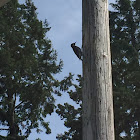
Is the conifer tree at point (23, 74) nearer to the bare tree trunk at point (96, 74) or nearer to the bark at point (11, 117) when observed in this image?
the bark at point (11, 117)

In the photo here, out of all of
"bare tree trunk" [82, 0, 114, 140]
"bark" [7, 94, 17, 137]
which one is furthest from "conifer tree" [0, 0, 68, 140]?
"bare tree trunk" [82, 0, 114, 140]

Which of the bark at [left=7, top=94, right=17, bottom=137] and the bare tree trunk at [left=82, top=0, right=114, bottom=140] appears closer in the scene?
the bare tree trunk at [left=82, top=0, right=114, bottom=140]

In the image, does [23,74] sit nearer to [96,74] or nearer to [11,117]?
[11,117]

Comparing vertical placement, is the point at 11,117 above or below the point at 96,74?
above

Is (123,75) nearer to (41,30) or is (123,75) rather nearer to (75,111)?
(75,111)

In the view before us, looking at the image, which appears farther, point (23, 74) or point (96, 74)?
point (23, 74)

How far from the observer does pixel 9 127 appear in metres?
21.6

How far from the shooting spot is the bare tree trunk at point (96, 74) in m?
2.79

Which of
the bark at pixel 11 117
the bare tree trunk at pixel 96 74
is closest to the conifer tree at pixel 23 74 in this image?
the bark at pixel 11 117

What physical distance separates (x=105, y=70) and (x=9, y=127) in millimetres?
19362

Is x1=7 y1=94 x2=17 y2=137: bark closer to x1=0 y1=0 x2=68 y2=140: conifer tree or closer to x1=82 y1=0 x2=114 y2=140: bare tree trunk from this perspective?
x1=0 y1=0 x2=68 y2=140: conifer tree

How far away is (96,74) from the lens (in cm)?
294

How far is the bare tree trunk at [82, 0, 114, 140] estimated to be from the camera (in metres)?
2.79

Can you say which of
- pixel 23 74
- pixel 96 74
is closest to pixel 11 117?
pixel 23 74
